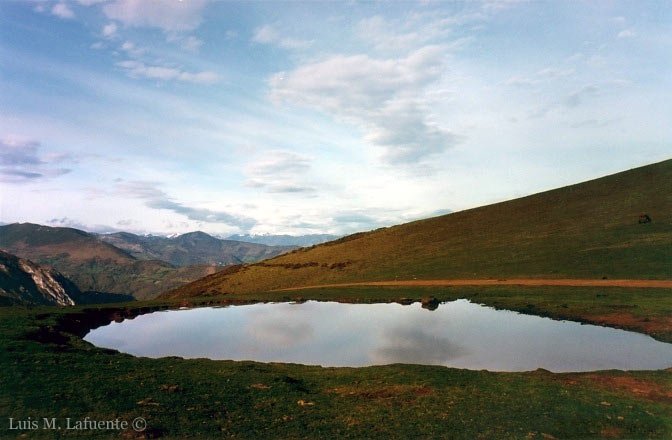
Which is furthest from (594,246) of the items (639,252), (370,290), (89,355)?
(89,355)

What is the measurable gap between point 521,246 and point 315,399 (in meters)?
71.0

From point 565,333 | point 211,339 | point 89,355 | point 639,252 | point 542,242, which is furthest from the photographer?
point 542,242

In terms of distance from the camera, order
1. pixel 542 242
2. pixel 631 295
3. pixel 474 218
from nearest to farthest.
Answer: pixel 631 295, pixel 542 242, pixel 474 218

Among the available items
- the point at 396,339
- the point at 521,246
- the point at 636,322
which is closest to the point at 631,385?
the point at 636,322

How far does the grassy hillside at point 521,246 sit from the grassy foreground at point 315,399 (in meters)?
43.1

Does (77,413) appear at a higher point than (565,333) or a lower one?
higher

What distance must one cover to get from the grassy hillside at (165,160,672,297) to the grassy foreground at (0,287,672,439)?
4309cm

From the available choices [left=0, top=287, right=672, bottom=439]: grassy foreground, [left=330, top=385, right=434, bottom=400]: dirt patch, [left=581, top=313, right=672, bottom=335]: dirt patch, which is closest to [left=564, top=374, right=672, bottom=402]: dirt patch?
[left=0, top=287, right=672, bottom=439]: grassy foreground

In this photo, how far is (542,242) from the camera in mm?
78750

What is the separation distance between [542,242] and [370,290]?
38.5m

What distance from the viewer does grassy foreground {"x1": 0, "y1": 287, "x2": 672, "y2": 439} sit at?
1712 cm

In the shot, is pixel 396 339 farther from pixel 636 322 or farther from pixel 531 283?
pixel 531 283

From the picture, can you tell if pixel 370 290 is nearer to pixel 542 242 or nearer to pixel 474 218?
pixel 542 242

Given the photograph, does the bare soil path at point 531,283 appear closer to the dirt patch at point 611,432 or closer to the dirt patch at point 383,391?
the dirt patch at point 611,432
